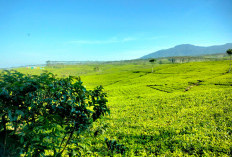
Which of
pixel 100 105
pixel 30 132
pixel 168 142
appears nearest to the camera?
pixel 30 132

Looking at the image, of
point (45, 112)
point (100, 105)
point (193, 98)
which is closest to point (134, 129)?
point (100, 105)

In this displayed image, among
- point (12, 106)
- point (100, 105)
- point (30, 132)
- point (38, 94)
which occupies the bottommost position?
point (30, 132)

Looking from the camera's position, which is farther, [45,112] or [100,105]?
[100,105]

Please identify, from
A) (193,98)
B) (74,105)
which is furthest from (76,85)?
(193,98)

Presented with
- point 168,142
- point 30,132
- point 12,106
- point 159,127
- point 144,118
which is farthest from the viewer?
point 144,118

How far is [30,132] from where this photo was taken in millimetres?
3379

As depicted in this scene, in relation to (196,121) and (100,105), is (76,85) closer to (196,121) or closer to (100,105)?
(100,105)

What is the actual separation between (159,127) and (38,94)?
11.2 meters

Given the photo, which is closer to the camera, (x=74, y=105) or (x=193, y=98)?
(x=74, y=105)

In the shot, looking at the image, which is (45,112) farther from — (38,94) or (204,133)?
(204,133)

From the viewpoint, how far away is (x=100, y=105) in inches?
181

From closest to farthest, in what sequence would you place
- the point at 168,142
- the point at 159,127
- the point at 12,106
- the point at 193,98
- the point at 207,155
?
the point at 12,106 → the point at 207,155 → the point at 168,142 → the point at 159,127 → the point at 193,98

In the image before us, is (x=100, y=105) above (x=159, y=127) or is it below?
above

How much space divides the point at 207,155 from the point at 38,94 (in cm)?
994
